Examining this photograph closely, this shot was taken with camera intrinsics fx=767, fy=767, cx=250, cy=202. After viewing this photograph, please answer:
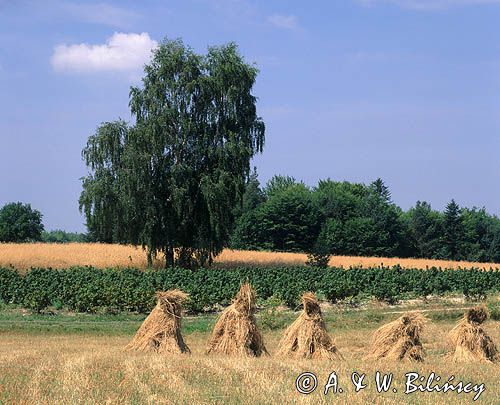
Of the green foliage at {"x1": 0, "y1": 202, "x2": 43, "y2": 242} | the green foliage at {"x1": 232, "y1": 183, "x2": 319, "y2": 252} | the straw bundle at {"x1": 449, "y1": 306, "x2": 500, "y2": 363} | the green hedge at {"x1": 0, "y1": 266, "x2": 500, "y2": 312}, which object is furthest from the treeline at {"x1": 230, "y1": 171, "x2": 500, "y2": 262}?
the straw bundle at {"x1": 449, "y1": 306, "x2": 500, "y2": 363}

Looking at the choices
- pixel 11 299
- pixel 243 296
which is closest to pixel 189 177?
pixel 11 299

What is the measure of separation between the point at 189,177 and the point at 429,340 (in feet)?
103

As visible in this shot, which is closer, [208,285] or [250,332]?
[250,332]

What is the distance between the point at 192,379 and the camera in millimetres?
12789

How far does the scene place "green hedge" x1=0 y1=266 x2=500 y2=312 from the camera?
111 feet

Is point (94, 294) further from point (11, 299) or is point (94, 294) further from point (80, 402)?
point (80, 402)

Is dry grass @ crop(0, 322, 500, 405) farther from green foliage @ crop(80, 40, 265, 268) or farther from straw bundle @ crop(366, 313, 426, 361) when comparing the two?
green foliage @ crop(80, 40, 265, 268)

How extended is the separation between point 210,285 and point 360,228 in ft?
214

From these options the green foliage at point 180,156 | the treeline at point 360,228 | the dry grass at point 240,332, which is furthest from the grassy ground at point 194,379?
the treeline at point 360,228

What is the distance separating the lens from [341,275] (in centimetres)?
4234

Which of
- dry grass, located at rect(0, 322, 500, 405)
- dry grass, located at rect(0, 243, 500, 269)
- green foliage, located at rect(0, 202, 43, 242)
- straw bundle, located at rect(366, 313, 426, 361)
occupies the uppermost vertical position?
green foliage, located at rect(0, 202, 43, 242)

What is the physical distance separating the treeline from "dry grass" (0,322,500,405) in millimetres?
80682

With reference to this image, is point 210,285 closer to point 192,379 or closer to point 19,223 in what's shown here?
point 192,379

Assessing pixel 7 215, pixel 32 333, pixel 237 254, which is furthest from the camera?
pixel 7 215
